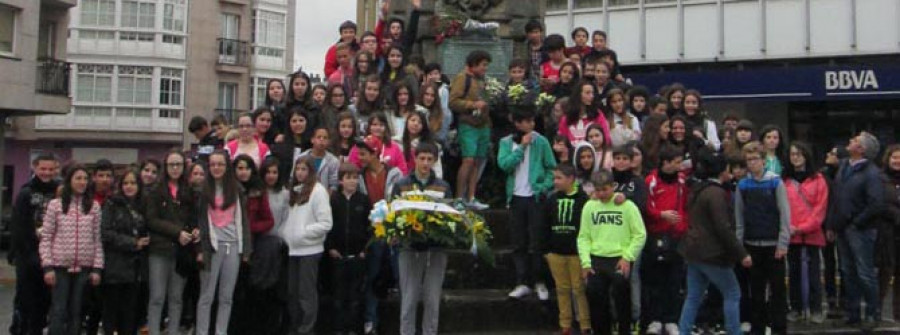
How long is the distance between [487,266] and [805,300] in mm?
3521

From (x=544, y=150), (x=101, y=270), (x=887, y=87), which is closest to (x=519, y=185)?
(x=544, y=150)

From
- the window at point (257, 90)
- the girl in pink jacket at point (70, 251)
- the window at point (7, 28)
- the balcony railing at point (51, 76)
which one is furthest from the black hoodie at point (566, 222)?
the window at point (257, 90)

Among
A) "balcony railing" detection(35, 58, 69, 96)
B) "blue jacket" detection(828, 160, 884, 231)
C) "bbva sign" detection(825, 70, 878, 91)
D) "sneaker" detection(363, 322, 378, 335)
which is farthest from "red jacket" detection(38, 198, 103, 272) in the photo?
"bbva sign" detection(825, 70, 878, 91)

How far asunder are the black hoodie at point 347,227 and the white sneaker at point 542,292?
75.9 inches

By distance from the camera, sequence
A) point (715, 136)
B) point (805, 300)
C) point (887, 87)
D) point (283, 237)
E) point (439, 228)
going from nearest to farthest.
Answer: point (439, 228) → point (283, 237) → point (805, 300) → point (715, 136) → point (887, 87)

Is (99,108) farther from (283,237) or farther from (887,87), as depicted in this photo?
(283,237)

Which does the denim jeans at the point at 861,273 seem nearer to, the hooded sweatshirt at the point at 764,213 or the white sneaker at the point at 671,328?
the hooded sweatshirt at the point at 764,213

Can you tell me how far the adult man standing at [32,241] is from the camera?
10.3 metres

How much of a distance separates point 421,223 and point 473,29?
7.05m

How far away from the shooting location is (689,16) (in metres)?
32.3

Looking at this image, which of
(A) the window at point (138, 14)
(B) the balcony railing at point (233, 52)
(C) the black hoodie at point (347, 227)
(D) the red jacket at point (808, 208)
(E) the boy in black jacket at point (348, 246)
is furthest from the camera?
(B) the balcony railing at point (233, 52)

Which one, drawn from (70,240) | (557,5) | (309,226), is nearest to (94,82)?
(557,5)

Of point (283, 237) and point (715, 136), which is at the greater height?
point (715, 136)

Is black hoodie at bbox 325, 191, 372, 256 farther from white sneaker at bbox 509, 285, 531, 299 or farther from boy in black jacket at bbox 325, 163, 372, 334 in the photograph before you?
white sneaker at bbox 509, 285, 531, 299
